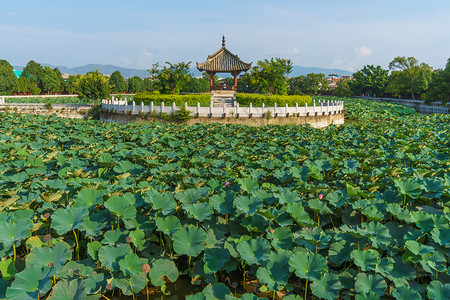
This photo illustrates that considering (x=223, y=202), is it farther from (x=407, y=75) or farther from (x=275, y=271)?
(x=407, y=75)

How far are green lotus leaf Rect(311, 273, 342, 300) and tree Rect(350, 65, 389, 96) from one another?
6521cm

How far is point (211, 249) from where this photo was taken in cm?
253

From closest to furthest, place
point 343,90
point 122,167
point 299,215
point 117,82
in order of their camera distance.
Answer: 1. point 299,215
2. point 122,167
3. point 343,90
4. point 117,82

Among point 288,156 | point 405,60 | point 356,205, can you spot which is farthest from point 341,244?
point 405,60

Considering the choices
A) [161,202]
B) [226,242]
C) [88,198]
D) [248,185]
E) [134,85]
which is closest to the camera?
[226,242]

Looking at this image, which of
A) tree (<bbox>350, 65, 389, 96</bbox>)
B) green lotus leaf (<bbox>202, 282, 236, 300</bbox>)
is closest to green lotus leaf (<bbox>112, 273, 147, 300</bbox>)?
green lotus leaf (<bbox>202, 282, 236, 300</bbox>)

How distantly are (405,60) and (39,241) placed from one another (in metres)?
58.6

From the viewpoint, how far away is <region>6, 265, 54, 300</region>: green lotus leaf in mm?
2053

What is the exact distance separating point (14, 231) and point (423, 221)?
382cm

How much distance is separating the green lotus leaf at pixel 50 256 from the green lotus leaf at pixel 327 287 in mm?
2009

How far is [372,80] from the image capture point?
59.9 metres

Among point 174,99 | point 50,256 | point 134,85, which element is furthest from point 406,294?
point 134,85

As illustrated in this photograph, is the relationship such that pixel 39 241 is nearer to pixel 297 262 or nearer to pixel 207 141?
pixel 297 262

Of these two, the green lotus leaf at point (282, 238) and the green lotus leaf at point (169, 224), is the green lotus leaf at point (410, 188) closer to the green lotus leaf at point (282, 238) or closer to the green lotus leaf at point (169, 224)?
the green lotus leaf at point (282, 238)
